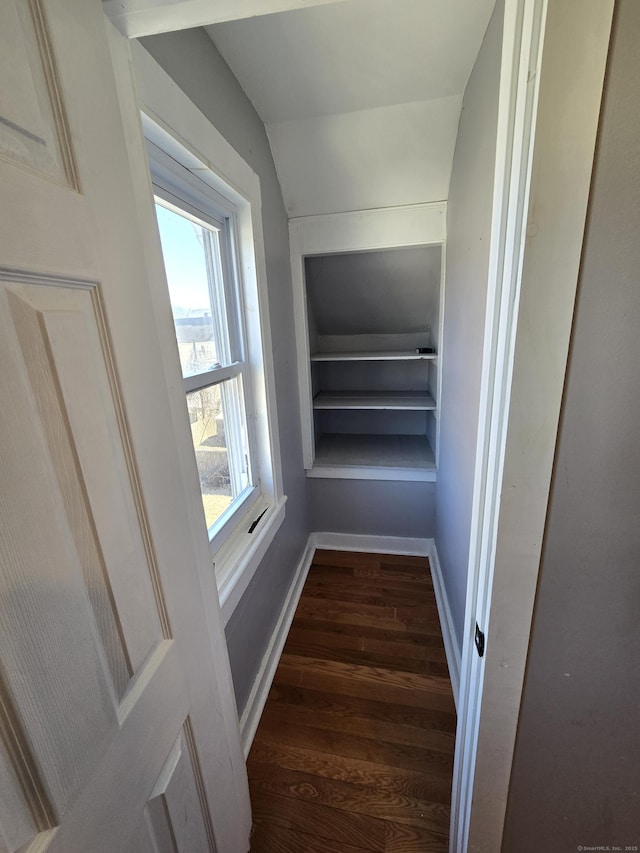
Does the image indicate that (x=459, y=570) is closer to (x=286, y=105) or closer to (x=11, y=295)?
A: (x=11, y=295)

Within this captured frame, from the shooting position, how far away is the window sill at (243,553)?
1102 mm

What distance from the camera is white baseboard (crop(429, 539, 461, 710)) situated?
56.6 inches

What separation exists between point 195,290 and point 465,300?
3.35ft

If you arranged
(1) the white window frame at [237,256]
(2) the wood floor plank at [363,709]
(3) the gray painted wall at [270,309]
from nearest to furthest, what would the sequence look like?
(1) the white window frame at [237,256] < (3) the gray painted wall at [270,309] < (2) the wood floor plank at [363,709]

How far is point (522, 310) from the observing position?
1.70 ft

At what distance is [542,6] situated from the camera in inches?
17.4

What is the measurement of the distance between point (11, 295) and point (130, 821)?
74cm

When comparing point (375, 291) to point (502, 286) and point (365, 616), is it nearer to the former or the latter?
point (502, 286)

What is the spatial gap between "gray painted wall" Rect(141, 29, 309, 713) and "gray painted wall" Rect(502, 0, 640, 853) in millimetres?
909

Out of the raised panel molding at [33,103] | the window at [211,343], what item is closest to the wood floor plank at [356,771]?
the window at [211,343]

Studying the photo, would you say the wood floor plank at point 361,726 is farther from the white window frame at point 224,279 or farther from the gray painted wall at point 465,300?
the white window frame at point 224,279

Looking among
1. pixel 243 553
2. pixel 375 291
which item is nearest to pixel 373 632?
pixel 243 553

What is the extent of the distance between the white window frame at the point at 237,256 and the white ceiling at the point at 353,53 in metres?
0.29

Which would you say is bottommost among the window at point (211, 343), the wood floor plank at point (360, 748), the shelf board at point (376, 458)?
the wood floor plank at point (360, 748)
